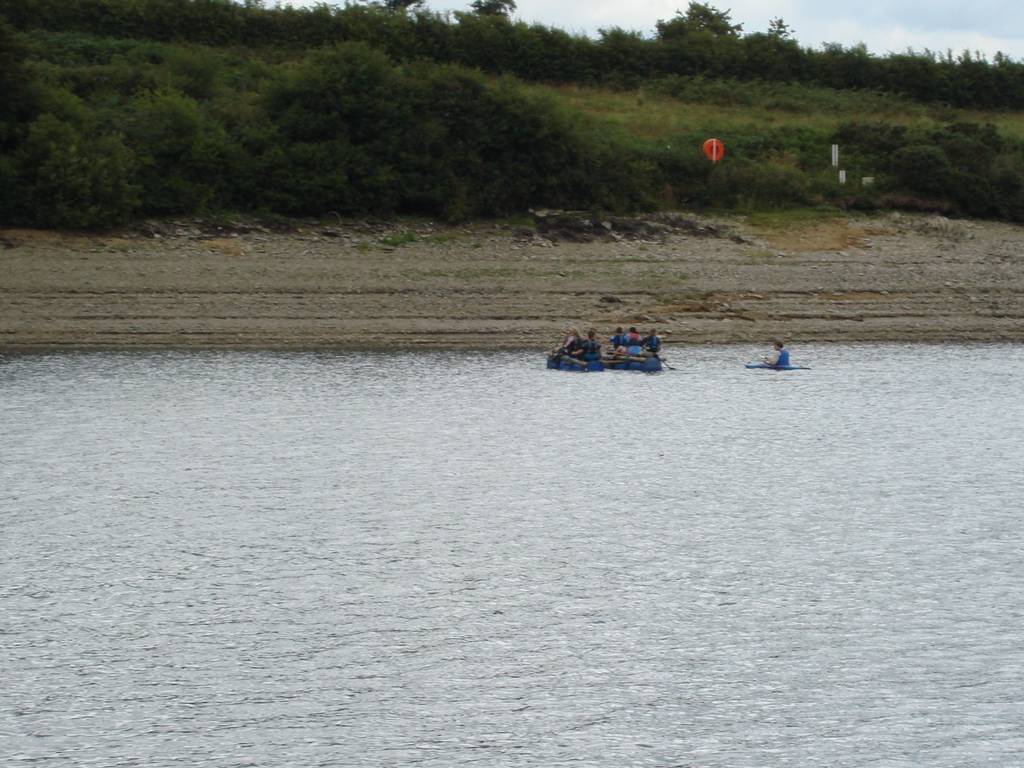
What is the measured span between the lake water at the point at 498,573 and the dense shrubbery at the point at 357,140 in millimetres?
8705

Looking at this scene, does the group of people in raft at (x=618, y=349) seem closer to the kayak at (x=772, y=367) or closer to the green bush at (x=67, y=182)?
the kayak at (x=772, y=367)

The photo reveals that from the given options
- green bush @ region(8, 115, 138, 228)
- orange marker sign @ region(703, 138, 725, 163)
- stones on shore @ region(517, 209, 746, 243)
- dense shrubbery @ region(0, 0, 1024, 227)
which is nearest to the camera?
green bush @ region(8, 115, 138, 228)

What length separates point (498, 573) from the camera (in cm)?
1725

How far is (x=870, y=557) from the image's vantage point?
18.0 metres

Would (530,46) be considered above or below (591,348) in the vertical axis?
above

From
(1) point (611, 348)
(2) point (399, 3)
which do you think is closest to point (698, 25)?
(2) point (399, 3)

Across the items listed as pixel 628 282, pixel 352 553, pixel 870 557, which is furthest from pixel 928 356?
pixel 352 553

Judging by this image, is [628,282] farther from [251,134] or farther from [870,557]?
[870,557]

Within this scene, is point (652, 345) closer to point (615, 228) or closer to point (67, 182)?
point (615, 228)

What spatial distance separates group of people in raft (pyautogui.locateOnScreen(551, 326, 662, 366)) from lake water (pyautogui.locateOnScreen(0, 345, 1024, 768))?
1.00 metres

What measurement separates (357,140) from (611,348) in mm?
12607

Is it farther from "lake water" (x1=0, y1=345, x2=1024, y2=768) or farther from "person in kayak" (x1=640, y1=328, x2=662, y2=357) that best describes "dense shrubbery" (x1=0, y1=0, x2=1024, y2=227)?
"person in kayak" (x1=640, y1=328, x2=662, y2=357)

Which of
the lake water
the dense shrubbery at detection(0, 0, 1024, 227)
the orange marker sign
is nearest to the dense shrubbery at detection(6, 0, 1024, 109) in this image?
the dense shrubbery at detection(0, 0, 1024, 227)

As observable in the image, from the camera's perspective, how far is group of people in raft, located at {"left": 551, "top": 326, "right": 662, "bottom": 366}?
31203 millimetres
